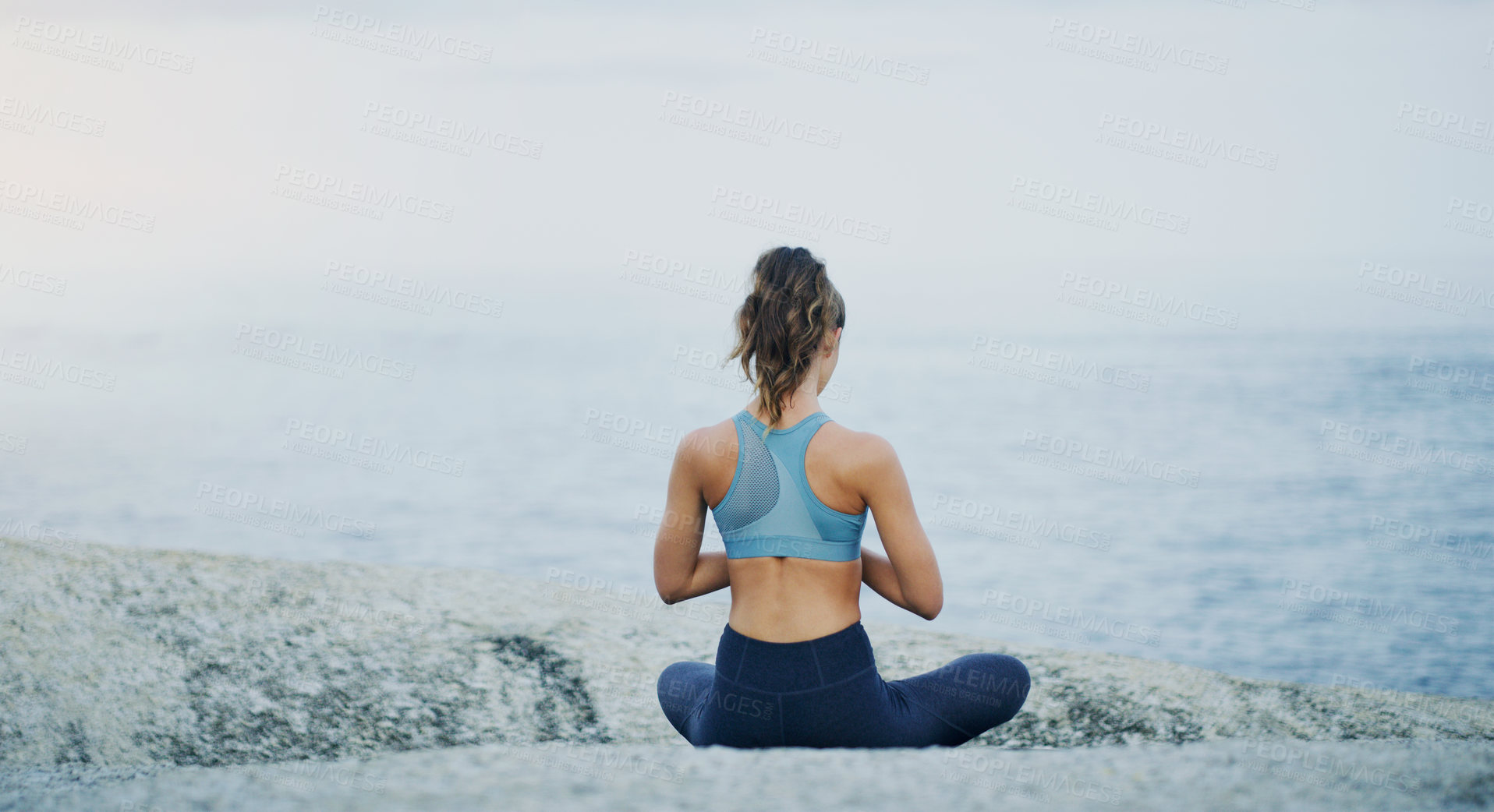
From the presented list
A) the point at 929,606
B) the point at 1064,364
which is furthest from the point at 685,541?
the point at 1064,364

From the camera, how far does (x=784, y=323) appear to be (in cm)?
288

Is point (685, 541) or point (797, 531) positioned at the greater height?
point (797, 531)

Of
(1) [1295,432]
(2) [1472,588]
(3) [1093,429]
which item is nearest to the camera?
(2) [1472,588]

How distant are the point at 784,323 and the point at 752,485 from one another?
0.46 m

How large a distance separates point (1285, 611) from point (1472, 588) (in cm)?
430

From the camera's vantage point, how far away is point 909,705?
10.1 ft

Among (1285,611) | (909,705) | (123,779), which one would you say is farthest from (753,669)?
(1285,611)

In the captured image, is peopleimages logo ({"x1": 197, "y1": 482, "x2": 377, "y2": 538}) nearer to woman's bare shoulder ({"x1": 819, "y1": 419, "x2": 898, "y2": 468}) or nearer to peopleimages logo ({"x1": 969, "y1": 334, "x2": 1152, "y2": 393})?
woman's bare shoulder ({"x1": 819, "y1": 419, "x2": 898, "y2": 468})

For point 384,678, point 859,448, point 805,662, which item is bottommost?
point 384,678

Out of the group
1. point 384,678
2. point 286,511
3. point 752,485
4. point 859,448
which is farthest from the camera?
point 286,511

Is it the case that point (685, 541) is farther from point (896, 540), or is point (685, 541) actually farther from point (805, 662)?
point (896, 540)

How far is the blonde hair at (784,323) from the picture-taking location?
113 inches

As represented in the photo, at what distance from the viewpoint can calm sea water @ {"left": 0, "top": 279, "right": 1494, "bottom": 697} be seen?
17562mm

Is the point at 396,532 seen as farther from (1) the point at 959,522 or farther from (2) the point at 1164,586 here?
(2) the point at 1164,586
